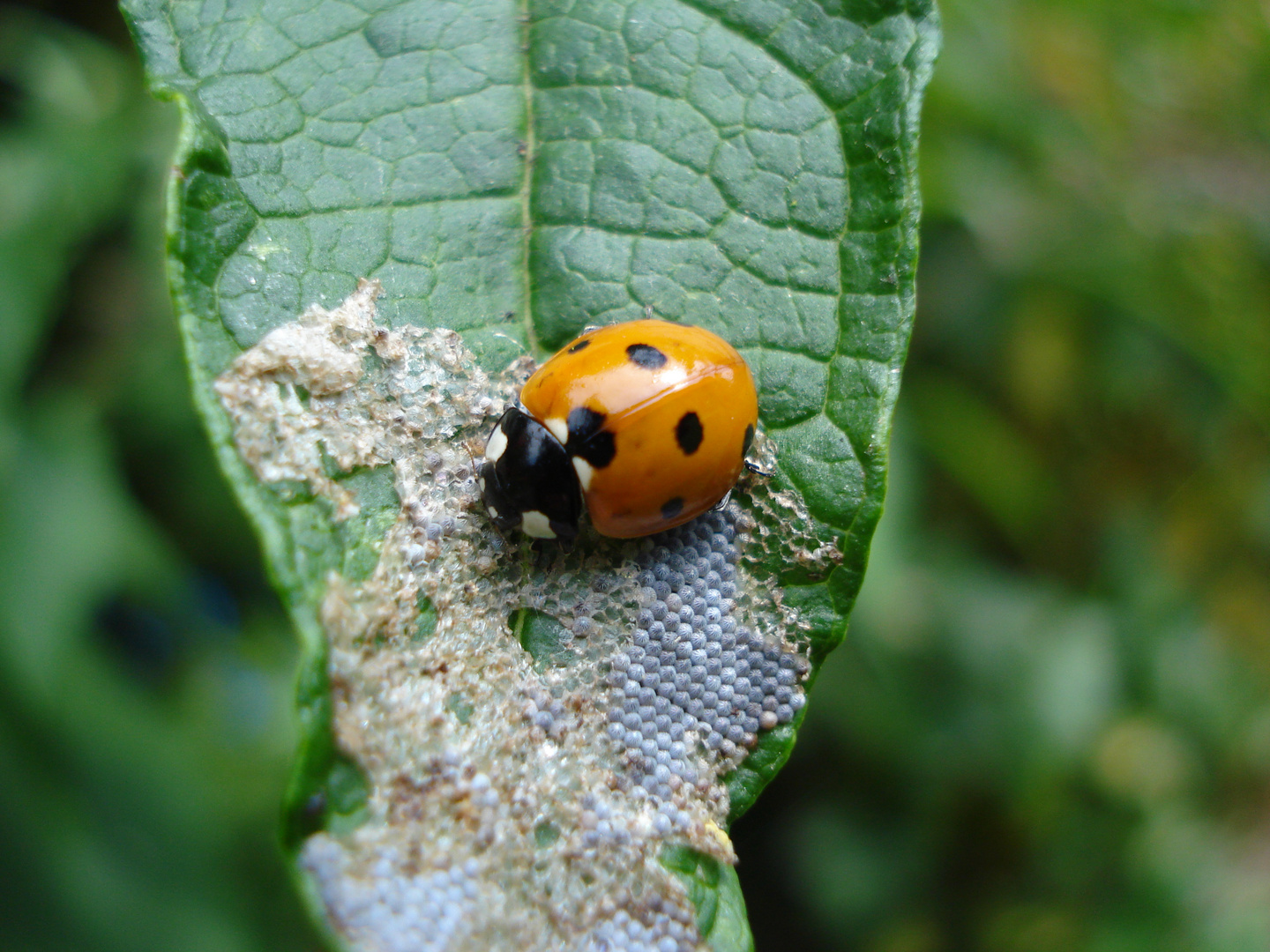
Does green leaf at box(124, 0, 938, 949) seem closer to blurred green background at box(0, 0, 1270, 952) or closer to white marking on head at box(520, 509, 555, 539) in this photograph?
white marking on head at box(520, 509, 555, 539)

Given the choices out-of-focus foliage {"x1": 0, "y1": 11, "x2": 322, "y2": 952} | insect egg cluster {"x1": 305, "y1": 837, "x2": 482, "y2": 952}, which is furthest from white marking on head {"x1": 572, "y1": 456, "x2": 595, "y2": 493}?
out-of-focus foliage {"x1": 0, "y1": 11, "x2": 322, "y2": 952}

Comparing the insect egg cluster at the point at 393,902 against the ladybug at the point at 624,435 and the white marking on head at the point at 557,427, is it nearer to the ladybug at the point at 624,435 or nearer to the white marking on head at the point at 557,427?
the ladybug at the point at 624,435

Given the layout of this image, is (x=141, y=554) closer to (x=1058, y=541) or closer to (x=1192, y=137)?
(x=1058, y=541)

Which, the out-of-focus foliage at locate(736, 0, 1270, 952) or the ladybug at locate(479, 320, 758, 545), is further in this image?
the out-of-focus foliage at locate(736, 0, 1270, 952)

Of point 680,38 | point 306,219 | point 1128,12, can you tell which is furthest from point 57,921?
point 1128,12

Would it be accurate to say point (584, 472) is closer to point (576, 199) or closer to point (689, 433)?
point (689, 433)

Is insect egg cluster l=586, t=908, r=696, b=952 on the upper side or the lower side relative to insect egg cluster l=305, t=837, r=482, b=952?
lower

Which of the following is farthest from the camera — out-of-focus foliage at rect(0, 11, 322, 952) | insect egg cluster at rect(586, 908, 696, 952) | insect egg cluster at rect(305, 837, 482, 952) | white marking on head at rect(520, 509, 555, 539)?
out-of-focus foliage at rect(0, 11, 322, 952)

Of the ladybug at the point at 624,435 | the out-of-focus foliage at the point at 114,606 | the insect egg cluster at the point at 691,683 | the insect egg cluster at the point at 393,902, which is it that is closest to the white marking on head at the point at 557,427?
the ladybug at the point at 624,435
